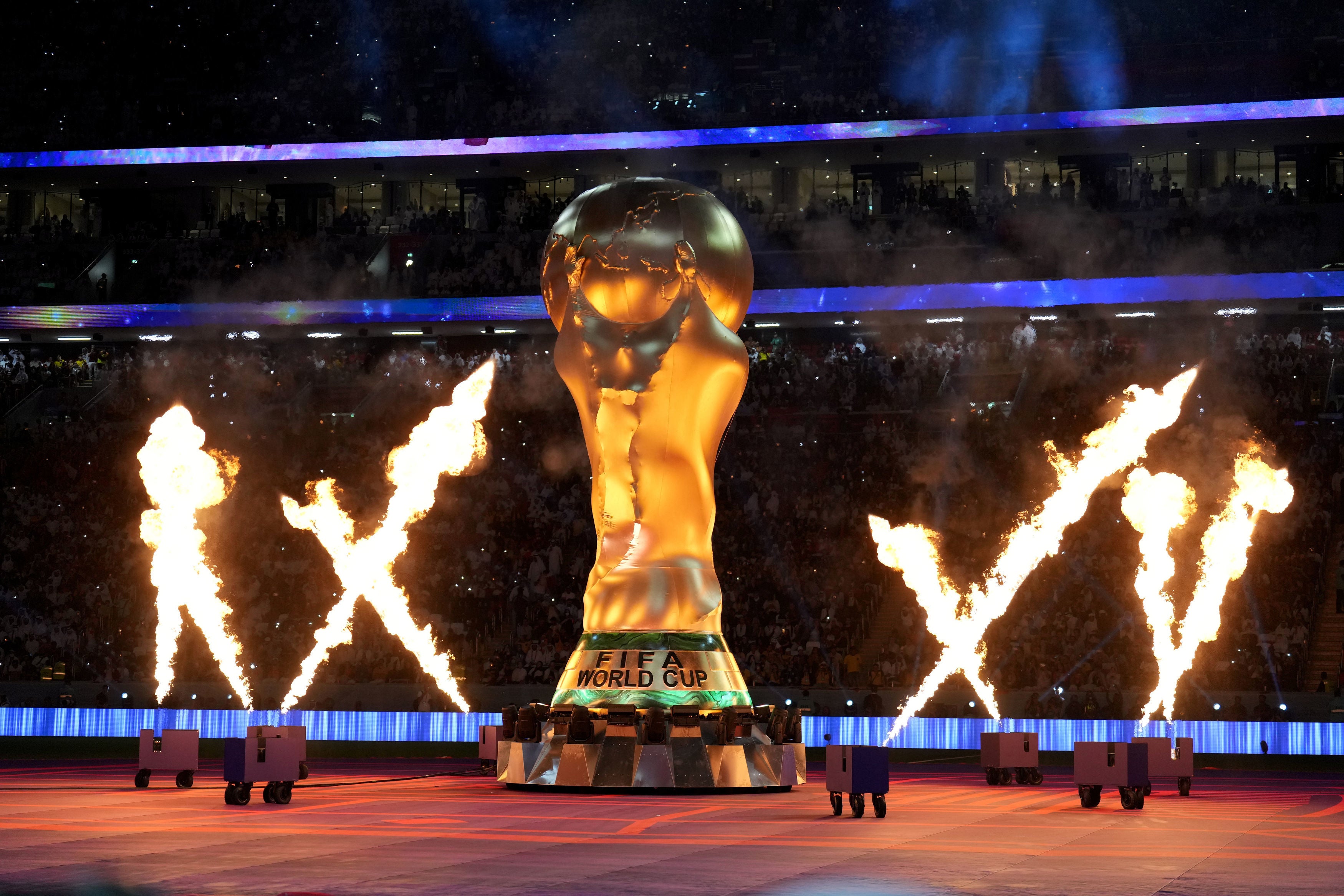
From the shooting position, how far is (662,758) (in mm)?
17203

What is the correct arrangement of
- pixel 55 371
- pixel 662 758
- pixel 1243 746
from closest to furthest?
pixel 662 758 → pixel 1243 746 → pixel 55 371

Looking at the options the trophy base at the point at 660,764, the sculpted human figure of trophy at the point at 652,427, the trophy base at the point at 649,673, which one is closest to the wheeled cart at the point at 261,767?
the trophy base at the point at 660,764

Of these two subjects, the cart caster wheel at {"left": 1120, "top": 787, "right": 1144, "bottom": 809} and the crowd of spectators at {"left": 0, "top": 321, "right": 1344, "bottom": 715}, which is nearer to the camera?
the cart caster wheel at {"left": 1120, "top": 787, "right": 1144, "bottom": 809}

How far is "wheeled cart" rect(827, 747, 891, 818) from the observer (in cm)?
1566

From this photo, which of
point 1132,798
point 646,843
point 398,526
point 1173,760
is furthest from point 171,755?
point 1173,760

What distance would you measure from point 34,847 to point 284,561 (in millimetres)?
24270

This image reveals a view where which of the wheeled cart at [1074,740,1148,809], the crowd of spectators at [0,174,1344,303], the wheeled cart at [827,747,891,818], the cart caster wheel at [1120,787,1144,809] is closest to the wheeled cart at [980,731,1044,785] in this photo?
the wheeled cart at [1074,740,1148,809]

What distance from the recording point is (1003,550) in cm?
3331

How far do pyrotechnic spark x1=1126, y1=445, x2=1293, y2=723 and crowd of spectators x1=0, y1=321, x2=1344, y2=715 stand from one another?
0.60 m

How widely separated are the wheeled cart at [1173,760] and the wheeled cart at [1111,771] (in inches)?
72.8

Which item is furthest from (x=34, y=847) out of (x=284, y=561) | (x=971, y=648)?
(x=284, y=561)

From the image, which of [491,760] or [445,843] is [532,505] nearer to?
[491,760]

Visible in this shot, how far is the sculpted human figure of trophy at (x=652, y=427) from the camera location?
17.9 m

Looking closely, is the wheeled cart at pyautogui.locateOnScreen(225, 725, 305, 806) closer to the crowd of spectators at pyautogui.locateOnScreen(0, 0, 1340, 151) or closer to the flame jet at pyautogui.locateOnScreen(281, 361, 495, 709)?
the flame jet at pyautogui.locateOnScreen(281, 361, 495, 709)
